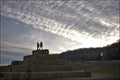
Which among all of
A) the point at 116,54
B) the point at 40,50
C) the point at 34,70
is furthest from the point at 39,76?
the point at 116,54

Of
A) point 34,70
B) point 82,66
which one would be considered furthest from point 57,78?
point 82,66

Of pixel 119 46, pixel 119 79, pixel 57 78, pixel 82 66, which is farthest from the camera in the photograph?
pixel 119 46

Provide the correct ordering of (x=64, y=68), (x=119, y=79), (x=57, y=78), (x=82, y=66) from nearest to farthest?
(x=119, y=79), (x=57, y=78), (x=64, y=68), (x=82, y=66)

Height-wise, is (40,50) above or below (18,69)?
above

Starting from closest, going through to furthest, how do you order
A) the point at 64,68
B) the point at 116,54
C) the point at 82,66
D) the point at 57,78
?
the point at 57,78
the point at 64,68
the point at 82,66
the point at 116,54

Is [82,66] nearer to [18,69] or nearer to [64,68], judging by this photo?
[64,68]

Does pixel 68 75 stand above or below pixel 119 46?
below

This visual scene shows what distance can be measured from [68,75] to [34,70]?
334 centimetres

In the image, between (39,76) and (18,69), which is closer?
(39,76)

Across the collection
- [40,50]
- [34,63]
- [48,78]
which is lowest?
[48,78]

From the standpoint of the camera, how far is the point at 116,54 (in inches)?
1561

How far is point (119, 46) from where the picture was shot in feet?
140

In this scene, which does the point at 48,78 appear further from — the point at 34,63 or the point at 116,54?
the point at 116,54

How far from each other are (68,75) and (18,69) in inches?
225
